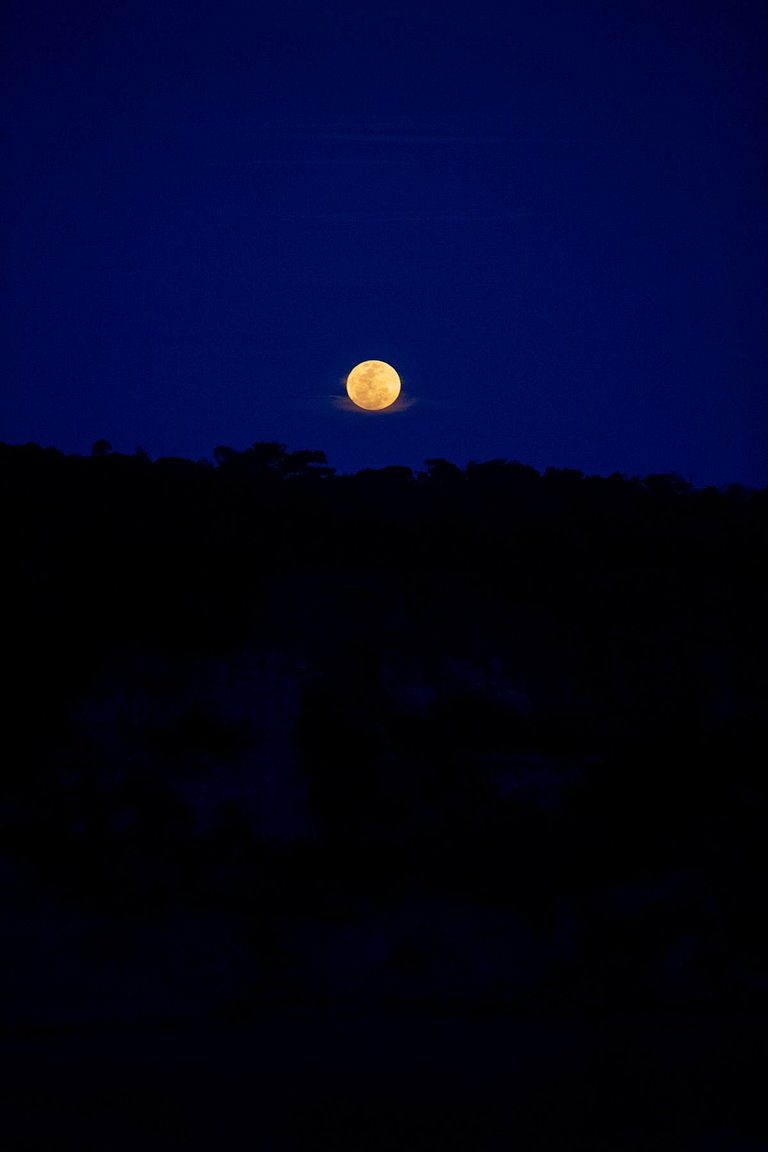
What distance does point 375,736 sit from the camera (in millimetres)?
10227

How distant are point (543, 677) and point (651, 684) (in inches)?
58.7

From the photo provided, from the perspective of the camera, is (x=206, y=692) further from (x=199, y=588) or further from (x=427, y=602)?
(x=427, y=602)

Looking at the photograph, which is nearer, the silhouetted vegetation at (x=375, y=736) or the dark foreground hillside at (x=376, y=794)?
the dark foreground hillside at (x=376, y=794)

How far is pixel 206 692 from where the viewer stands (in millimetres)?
9992

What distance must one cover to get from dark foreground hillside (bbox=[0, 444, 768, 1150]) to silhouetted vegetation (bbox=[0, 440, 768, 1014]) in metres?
0.03

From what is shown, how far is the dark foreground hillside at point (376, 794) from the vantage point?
26.6 ft

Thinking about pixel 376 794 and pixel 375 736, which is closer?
pixel 376 794

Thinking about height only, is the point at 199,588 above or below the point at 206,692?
above

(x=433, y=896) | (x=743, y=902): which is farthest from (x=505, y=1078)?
(x=743, y=902)

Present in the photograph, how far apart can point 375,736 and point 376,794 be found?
0.64 meters

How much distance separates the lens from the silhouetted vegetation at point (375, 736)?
9.27 metres

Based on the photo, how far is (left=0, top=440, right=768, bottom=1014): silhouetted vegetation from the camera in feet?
30.4

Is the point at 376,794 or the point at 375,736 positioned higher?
the point at 375,736

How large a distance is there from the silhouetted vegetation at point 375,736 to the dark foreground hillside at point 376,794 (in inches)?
1.3
